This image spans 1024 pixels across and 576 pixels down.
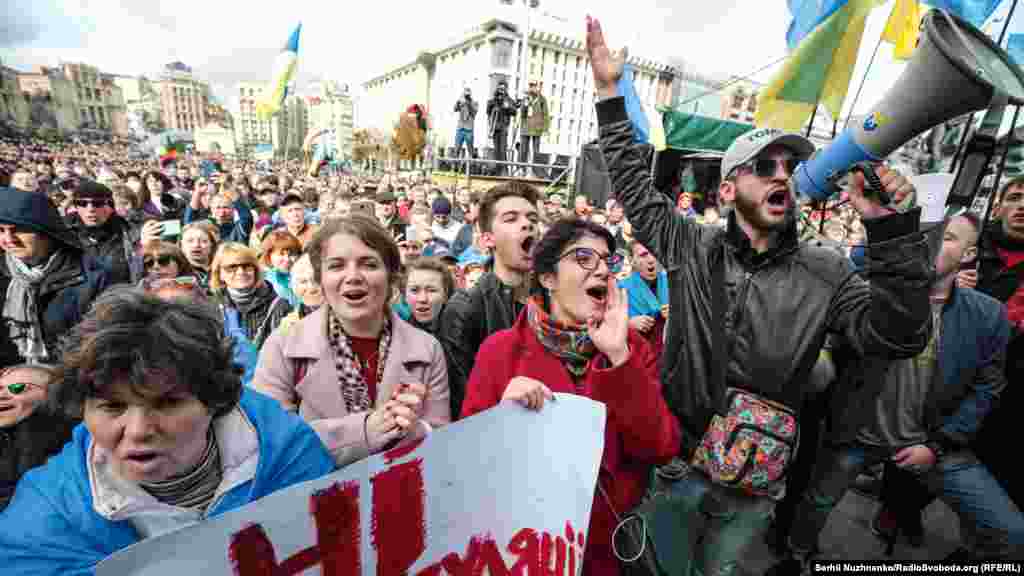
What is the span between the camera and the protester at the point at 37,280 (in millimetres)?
→ 2633

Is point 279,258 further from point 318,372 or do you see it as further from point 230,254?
point 318,372

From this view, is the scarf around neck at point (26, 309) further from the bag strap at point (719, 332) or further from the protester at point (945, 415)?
the protester at point (945, 415)

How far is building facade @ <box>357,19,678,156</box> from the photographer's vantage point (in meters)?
50.1

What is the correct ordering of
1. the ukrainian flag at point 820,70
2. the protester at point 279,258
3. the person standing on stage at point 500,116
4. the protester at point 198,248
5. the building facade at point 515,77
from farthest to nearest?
the building facade at point 515,77, the person standing on stage at point 500,116, the ukrainian flag at point 820,70, the protester at point 198,248, the protester at point 279,258

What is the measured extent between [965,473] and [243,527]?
3.02 m

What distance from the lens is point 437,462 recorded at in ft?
4.05

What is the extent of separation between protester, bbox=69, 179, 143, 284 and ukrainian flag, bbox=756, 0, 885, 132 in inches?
232

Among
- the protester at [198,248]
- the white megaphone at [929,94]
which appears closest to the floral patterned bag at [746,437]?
the white megaphone at [929,94]

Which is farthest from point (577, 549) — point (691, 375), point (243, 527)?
point (243, 527)

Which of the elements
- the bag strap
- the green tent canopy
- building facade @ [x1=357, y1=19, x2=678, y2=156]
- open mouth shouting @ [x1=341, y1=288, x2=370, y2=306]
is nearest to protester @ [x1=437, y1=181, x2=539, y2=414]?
open mouth shouting @ [x1=341, y1=288, x2=370, y2=306]

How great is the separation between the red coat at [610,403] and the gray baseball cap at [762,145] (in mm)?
871

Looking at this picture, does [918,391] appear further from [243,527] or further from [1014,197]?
[243,527]

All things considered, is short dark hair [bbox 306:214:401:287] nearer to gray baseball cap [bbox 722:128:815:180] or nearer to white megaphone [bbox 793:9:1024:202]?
gray baseball cap [bbox 722:128:815:180]

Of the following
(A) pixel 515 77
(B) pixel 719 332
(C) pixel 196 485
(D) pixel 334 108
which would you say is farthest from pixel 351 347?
(D) pixel 334 108
